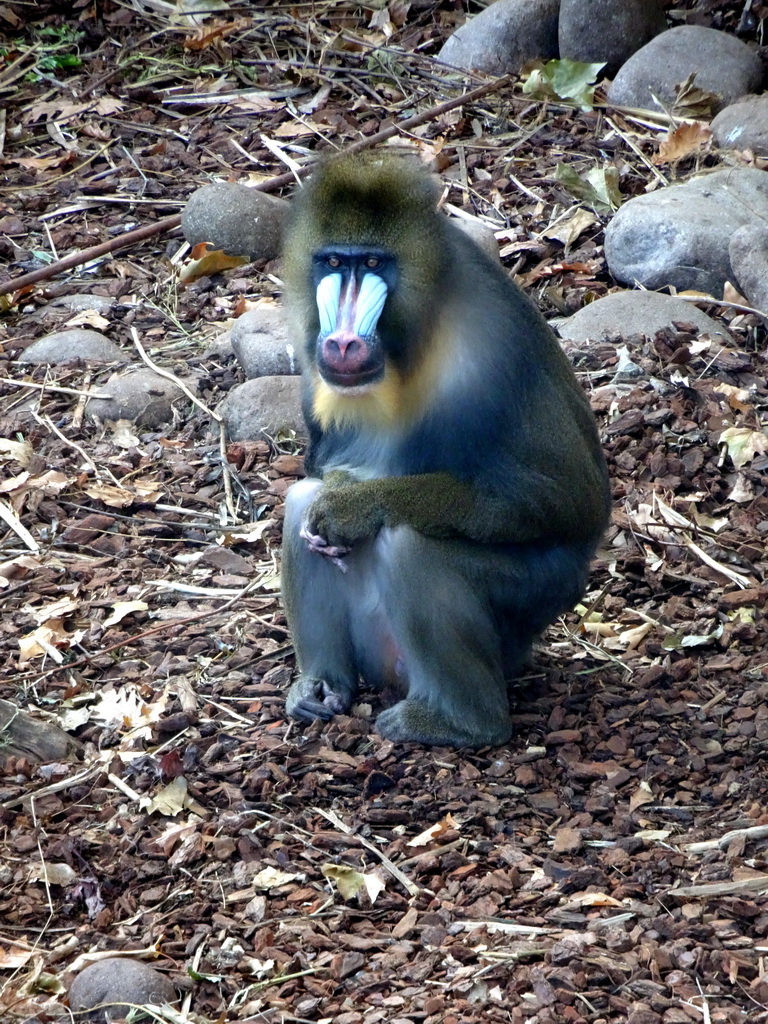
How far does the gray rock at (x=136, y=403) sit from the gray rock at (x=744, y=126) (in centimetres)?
371

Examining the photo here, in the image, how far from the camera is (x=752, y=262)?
664 centimetres

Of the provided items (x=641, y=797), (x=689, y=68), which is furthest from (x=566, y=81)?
(x=641, y=797)

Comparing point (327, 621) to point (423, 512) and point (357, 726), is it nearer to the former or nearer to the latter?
point (357, 726)

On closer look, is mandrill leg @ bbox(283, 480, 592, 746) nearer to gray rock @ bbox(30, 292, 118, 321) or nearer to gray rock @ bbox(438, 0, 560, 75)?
gray rock @ bbox(30, 292, 118, 321)

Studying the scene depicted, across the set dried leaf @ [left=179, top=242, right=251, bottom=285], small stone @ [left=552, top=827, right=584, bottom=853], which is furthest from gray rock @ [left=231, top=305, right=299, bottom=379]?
small stone @ [left=552, top=827, right=584, bottom=853]

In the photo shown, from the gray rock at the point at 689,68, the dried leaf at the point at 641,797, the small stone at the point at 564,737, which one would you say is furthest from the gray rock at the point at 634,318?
the dried leaf at the point at 641,797

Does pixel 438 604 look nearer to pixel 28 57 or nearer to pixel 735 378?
pixel 735 378

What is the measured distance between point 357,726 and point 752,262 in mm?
3418

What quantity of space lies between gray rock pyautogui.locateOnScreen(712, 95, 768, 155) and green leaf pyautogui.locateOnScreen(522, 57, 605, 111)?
37.1 inches

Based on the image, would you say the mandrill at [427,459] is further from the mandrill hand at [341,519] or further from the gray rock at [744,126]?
the gray rock at [744,126]

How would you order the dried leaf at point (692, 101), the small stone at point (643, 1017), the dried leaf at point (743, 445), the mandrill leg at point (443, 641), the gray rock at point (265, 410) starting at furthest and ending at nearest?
the dried leaf at point (692, 101) → the gray rock at point (265, 410) → the dried leaf at point (743, 445) → the mandrill leg at point (443, 641) → the small stone at point (643, 1017)

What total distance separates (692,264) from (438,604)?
11.3 ft

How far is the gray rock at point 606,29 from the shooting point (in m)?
8.85

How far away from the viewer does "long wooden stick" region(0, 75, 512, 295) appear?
753cm
